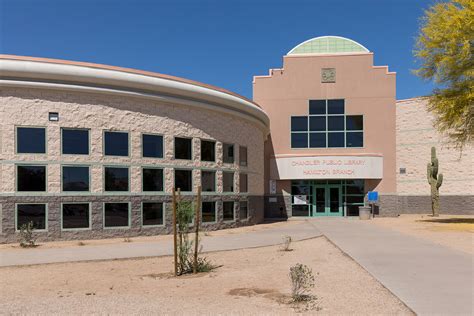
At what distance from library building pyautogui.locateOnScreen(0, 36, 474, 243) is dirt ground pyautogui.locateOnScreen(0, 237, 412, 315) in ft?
21.2

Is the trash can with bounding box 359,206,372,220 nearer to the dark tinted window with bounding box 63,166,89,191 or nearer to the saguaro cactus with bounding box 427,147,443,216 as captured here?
the saguaro cactus with bounding box 427,147,443,216

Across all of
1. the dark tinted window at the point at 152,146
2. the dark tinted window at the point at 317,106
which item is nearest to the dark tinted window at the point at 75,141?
the dark tinted window at the point at 152,146

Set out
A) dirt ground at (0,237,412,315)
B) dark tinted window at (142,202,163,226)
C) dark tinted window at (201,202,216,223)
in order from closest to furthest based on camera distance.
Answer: dirt ground at (0,237,412,315) → dark tinted window at (142,202,163,226) → dark tinted window at (201,202,216,223)

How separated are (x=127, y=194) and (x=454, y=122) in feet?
54.8

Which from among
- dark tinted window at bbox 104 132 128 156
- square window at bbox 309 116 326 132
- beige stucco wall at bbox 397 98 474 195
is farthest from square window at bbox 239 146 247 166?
beige stucco wall at bbox 397 98 474 195

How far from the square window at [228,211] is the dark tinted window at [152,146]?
4656 millimetres

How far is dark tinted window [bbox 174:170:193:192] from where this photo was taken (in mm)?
21000

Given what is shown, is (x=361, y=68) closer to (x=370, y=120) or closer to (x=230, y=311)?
(x=370, y=120)

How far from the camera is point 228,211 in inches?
930

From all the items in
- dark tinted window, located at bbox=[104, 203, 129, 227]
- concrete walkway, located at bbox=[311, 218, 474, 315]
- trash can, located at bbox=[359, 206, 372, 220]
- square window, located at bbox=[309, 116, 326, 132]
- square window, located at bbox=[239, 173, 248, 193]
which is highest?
square window, located at bbox=[309, 116, 326, 132]

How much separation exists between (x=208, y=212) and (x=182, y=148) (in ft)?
10.9

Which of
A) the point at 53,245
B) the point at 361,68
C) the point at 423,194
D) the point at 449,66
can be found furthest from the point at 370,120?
the point at 53,245

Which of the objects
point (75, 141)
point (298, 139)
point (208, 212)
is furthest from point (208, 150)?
point (298, 139)

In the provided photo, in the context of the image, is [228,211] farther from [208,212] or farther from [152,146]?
[152,146]
